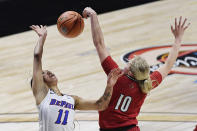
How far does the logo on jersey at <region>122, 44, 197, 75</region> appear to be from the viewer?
1124 centimetres

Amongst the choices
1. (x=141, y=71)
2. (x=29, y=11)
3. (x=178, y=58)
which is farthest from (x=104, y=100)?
(x=29, y=11)

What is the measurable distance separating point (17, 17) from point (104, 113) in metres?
11.0

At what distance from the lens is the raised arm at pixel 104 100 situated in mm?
5102

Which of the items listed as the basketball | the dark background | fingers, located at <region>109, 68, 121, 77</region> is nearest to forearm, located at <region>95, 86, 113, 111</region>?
fingers, located at <region>109, 68, 121, 77</region>

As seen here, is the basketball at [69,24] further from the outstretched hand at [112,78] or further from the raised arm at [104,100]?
the outstretched hand at [112,78]

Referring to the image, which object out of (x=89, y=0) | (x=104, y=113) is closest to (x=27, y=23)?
(x=89, y=0)

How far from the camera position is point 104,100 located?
5301mm

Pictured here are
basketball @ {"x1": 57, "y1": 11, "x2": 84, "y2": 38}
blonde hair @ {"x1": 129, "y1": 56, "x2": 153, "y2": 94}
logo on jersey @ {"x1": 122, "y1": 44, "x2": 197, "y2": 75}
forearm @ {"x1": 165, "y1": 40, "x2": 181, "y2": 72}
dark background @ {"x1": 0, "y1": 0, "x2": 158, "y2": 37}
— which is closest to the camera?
blonde hair @ {"x1": 129, "y1": 56, "x2": 153, "y2": 94}

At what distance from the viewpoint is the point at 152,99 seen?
9.60m

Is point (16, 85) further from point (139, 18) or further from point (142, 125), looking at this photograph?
point (139, 18)

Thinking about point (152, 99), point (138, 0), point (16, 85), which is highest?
point (152, 99)

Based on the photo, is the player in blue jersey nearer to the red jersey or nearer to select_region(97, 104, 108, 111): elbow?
select_region(97, 104, 108, 111): elbow

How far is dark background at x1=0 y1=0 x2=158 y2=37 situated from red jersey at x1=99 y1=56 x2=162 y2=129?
35.3 ft

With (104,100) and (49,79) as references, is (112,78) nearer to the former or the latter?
(104,100)
